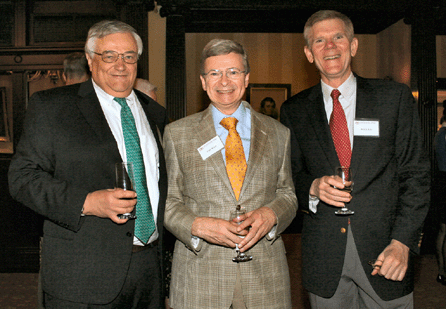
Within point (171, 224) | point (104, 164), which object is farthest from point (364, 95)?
point (104, 164)

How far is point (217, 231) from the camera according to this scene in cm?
188

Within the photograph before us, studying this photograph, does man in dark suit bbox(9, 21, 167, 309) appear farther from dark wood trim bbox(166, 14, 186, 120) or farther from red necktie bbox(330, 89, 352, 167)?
dark wood trim bbox(166, 14, 186, 120)

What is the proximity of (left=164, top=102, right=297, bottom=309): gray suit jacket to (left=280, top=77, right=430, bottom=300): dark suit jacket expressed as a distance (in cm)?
20

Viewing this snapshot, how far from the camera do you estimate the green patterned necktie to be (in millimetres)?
2064

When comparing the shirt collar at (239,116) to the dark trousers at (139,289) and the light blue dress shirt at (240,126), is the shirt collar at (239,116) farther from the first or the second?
the dark trousers at (139,289)

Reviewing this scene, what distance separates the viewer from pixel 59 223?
1920mm

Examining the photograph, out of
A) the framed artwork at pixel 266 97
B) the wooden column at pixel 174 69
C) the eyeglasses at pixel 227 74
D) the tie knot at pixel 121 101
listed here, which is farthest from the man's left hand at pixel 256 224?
the framed artwork at pixel 266 97

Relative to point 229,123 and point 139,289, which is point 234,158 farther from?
point 139,289

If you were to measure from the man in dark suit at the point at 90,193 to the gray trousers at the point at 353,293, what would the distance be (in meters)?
0.93

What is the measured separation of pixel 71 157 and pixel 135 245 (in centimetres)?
55

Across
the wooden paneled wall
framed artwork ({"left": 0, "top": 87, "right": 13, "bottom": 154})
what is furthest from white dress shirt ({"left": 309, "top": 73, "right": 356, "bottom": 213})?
the wooden paneled wall

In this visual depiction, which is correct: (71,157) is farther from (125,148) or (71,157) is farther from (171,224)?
(171,224)

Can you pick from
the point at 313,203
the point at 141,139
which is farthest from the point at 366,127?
the point at 141,139

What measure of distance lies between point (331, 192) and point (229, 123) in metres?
0.63
